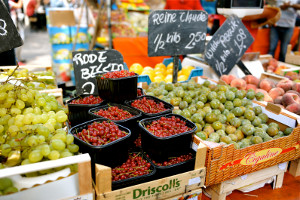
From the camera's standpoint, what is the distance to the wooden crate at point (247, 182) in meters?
1.78

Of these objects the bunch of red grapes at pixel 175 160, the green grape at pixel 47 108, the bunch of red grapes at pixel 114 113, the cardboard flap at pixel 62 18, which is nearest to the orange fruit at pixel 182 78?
the bunch of red grapes at pixel 114 113

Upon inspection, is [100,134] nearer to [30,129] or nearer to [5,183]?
[30,129]

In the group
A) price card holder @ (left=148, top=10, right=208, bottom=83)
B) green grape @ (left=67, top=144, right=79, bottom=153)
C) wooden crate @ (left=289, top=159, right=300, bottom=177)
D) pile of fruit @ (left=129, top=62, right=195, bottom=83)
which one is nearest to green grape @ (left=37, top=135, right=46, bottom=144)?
green grape @ (left=67, top=144, right=79, bottom=153)

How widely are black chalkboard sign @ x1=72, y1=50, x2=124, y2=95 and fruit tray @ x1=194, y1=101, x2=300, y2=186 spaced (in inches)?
43.3

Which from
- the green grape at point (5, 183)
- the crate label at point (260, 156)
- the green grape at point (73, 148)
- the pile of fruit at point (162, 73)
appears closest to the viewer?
the green grape at point (5, 183)

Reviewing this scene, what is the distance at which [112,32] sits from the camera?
5.31 meters

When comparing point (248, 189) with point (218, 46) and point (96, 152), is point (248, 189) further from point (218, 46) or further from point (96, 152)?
point (218, 46)

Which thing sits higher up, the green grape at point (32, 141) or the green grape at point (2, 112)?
the green grape at point (2, 112)

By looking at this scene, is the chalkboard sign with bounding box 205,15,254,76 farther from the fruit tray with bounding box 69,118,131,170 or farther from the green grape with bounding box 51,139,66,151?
the green grape with bounding box 51,139,66,151

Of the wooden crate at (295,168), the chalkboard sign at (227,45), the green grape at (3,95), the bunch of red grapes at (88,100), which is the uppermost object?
the chalkboard sign at (227,45)

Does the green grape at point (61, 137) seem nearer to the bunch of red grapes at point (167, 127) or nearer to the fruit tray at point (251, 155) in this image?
the bunch of red grapes at point (167, 127)

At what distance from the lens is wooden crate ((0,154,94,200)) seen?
1.11 meters

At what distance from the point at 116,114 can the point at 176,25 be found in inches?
53.1

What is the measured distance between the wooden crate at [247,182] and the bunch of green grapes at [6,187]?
132cm
